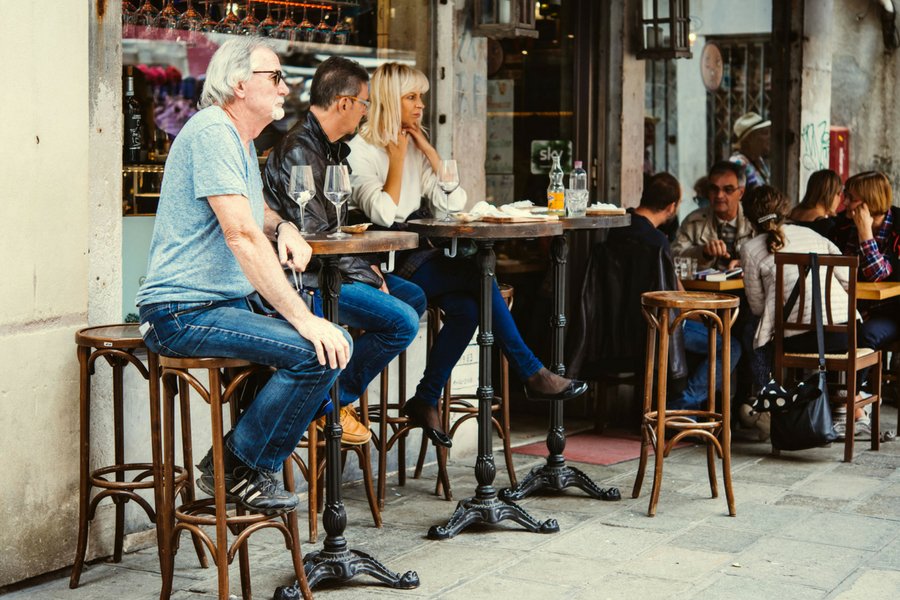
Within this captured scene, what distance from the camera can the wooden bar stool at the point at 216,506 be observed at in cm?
375

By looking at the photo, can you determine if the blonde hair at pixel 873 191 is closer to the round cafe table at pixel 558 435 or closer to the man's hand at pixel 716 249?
the man's hand at pixel 716 249

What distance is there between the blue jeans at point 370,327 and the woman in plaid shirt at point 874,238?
308cm

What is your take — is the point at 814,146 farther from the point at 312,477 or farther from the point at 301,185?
the point at 301,185

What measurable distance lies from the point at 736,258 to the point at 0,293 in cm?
440

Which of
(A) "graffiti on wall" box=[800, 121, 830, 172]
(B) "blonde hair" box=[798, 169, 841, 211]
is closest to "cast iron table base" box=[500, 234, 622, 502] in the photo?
(B) "blonde hair" box=[798, 169, 841, 211]

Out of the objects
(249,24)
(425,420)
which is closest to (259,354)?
(425,420)

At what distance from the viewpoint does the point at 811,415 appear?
240 inches

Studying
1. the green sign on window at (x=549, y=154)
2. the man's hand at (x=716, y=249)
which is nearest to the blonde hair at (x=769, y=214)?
the man's hand at (x=716, y=249)

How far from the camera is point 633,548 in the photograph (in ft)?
15.5

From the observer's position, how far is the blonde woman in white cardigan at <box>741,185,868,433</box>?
254 inches

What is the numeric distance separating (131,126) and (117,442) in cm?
168

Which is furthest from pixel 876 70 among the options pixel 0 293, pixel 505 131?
pixel 0 293

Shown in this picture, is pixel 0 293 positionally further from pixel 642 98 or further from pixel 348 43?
Answer: pixel 642 98

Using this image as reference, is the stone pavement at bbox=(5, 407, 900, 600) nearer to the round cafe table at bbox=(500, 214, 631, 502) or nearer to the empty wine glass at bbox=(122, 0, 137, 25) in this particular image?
the round cafe table at bbox=(500, 214, 631, 502)
